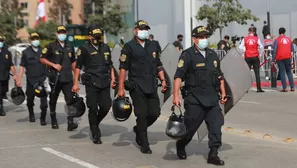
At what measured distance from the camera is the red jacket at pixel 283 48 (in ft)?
49.1

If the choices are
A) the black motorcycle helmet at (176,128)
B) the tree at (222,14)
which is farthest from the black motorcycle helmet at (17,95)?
the tree at (222,14)

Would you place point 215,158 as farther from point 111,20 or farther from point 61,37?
point 111,20

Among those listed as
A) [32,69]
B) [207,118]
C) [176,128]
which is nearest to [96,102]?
[176,128]

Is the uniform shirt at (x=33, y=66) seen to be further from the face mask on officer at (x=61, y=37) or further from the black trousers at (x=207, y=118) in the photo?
the black trousers at (x=207, y=118)

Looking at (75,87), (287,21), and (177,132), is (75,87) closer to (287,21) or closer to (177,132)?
(177,132)

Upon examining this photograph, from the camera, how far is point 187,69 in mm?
6695

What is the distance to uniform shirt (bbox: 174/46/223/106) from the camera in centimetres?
664

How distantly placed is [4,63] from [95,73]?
4179 mm

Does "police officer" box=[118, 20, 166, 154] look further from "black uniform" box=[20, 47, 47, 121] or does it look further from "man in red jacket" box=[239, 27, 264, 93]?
"man in red jacket" box=[239, 27, 264, 93]

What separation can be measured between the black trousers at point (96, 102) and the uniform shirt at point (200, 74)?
1845mm

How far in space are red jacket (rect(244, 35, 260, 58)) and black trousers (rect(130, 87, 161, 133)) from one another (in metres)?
8.44

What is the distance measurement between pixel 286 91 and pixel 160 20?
29.0 m

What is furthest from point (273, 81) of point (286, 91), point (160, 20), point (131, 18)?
point (131, 18)

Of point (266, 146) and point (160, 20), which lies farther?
point (160, 20)
